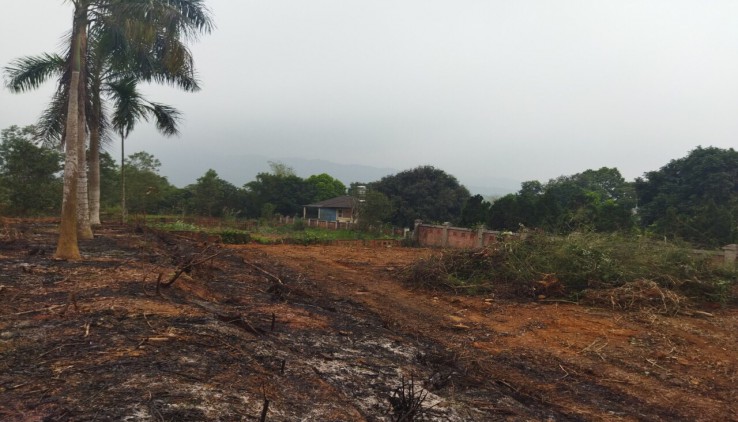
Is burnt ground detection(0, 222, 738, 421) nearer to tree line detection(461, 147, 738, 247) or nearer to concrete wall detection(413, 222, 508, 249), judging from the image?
concrete wall detection(413, 222, 508, 249)

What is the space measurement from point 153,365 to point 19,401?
2.98 feet

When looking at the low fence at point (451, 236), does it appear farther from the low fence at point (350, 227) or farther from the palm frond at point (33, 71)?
the palm frond at point (33, 71)

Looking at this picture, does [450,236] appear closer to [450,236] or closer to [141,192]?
[450,236]

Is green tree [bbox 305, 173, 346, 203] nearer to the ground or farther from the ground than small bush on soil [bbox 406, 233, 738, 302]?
farther from the ground

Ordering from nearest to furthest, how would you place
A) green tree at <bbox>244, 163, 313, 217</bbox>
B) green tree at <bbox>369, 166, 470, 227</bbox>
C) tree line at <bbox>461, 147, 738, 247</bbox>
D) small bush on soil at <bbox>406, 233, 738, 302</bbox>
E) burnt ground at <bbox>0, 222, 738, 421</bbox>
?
burnt ground at <bbox>0, 222, 738, 421</bbox> < small bush on soil at <bbox>406, 233, 738, 302</bbox> < tree line at <bbox>461, 147, 738, 247</bbox> < green tree at <bbox>369, 166, 470, 227</bbox> < green tree at <bbox>244, 163, 313, 217</bbox>

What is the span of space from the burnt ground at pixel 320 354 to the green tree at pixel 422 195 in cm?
2258

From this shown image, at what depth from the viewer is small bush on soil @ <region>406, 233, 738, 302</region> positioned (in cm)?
923

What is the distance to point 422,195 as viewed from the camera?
31.6 m

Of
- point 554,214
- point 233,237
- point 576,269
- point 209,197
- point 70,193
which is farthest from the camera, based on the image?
point 209,197

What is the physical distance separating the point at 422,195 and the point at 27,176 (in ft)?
71.5

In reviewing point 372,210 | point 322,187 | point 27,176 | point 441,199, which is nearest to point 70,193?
point 27,176

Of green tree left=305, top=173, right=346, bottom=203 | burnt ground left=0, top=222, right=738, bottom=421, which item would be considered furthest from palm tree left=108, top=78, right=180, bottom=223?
green tree left=305, top=173, right=346, bottom=203

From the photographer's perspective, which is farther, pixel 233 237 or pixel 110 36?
pixel 233 237

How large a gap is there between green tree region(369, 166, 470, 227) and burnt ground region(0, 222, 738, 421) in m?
22.6
